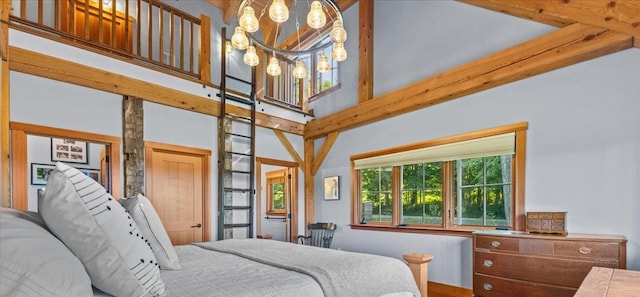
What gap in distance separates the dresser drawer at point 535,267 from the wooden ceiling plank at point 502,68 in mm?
1691

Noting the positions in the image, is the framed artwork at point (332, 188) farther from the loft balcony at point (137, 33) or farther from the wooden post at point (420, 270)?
the wooden post at point (420, 270)

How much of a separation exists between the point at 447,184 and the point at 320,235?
7.56 ft

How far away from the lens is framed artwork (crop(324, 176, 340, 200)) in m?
5.40

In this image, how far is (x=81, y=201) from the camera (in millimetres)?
1121

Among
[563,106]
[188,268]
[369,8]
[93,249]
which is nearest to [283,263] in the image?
[188,268]

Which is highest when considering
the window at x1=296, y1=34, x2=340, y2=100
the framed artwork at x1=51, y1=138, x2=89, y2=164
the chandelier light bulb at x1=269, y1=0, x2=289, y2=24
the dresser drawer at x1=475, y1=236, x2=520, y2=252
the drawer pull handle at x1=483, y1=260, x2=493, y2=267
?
the window at x1=296, y1=34, x2=340, y2=100

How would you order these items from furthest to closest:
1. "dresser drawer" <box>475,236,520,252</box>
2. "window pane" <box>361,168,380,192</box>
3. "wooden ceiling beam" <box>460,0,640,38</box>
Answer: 1. "window pane" <box>361,168,380,192</box>
2. "dresser drawer" <box>475,236,520,252</box>
3. "wooden ceiling beam" <box>460,0,640,38</box>

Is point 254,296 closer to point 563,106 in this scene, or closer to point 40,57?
point 563,106

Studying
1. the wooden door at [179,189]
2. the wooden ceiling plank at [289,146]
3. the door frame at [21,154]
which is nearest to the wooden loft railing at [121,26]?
the door frame at [21,154]

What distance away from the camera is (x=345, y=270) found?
169 cm

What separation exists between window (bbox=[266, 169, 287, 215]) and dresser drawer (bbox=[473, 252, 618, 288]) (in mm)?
4807

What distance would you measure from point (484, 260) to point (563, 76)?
182 centimetres

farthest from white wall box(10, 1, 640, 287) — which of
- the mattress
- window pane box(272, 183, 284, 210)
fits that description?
window pane box(272, 183, 284, 210)

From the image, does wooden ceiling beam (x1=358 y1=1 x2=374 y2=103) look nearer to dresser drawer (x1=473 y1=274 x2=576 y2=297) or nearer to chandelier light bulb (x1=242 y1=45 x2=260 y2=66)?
chandelier light bulb (x1=242 y1=45 x2=260 y2=66)
